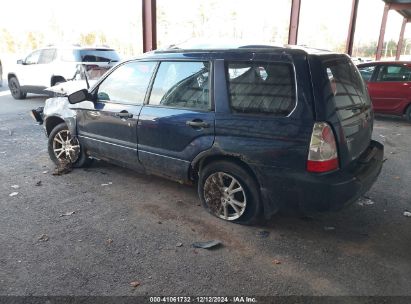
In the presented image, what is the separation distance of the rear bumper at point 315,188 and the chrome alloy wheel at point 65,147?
2.96 meters

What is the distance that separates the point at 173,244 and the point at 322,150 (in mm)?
1557

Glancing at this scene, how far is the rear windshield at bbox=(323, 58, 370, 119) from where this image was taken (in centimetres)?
297

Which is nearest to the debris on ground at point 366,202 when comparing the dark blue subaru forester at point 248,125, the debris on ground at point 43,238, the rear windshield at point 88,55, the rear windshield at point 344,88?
the dark blue subaru forester at point 248,125

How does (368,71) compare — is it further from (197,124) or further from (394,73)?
(197,124)

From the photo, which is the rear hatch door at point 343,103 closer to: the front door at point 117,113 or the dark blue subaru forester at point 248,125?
the dark blue subaru forester at point 248,125

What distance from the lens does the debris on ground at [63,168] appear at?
16.1 ft

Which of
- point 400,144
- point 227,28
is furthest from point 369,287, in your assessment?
point 227,28

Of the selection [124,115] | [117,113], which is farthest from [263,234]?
[117,113]

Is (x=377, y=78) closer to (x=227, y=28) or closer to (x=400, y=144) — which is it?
(x=400, y=144)

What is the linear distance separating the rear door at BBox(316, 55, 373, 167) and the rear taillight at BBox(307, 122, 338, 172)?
7 cm

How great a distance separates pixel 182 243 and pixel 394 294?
174cm

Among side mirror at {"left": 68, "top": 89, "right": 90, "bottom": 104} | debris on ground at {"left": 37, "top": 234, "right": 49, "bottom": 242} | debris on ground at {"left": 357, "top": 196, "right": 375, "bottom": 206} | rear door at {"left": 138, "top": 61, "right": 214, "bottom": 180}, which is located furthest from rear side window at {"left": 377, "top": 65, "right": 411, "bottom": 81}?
debris on ground at {"left": 37, "top": 234, "right": 49, "bottom": 242}

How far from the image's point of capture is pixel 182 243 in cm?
322

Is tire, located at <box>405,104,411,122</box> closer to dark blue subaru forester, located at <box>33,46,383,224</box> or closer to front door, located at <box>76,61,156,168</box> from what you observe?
dark blue subaru forester, located at <box>33,46,383,224</box>
